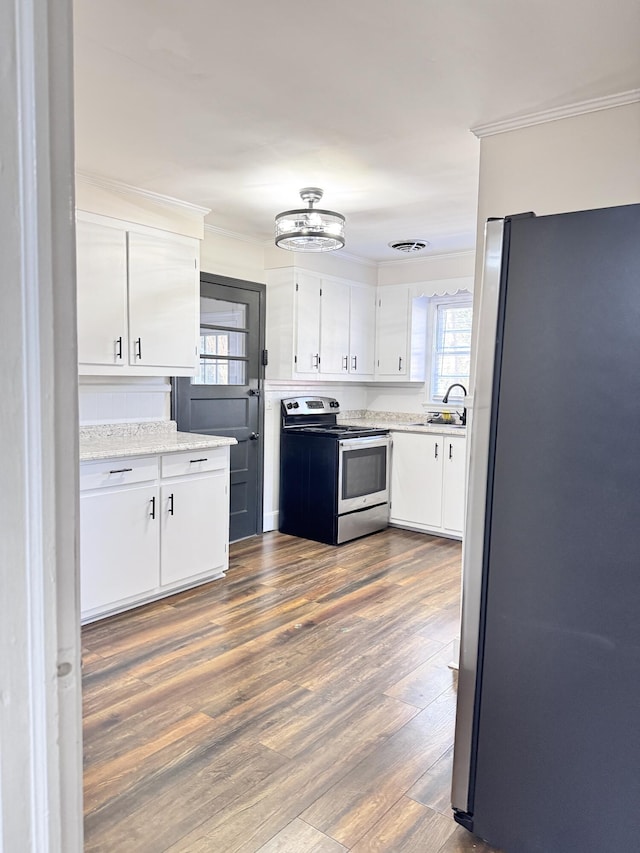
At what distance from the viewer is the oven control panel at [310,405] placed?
4.93 m

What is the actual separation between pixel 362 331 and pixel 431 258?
2.87 feet

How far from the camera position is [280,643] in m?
2.91

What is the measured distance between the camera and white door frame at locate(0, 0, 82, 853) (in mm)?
487

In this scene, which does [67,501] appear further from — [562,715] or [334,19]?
[334,19]

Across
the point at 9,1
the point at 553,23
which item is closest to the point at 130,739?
the point at 9,1

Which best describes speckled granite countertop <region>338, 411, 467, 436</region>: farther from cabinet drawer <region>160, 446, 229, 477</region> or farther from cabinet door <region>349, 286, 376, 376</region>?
cabinet drawer <region>160, 446, 229, 477</region>

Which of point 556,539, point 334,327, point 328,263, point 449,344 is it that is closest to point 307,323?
point 334,327

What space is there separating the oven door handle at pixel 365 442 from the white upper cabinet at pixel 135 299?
1.39m

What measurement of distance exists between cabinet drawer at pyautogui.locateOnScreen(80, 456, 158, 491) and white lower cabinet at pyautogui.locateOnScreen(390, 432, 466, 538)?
2383 mm

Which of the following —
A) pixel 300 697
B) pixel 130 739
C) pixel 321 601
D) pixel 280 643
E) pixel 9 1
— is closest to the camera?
pixel 9 1

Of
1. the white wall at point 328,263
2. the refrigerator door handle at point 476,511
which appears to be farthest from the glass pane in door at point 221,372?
the refrigerator door handle at point 476,511

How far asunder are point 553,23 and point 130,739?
9.02 feet

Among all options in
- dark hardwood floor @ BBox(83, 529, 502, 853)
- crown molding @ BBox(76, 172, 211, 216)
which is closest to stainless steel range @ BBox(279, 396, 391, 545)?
dark hardwood floor @ BBox(83, 529, 502, 853)

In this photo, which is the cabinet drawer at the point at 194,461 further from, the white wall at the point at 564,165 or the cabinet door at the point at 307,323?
the white wall at the point at 564,165
